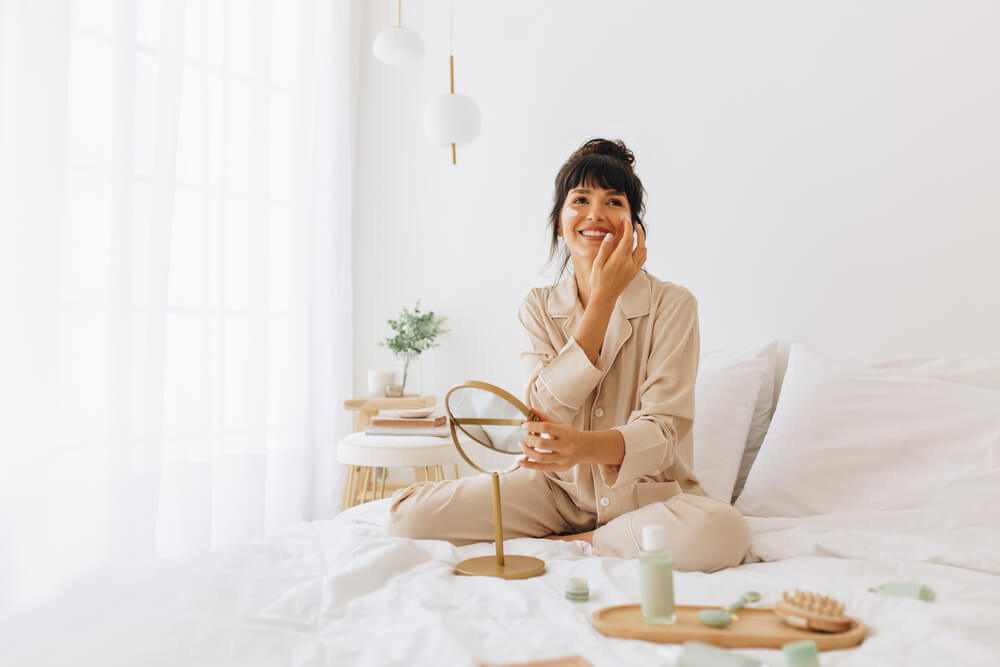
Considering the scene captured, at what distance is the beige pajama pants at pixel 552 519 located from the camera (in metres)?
1.29

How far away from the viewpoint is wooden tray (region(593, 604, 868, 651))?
2.72 feet

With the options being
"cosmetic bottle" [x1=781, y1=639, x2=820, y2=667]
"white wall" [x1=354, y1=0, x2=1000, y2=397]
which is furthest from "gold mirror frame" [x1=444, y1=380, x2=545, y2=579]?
"white wall" [x1=354, y1=0, x2=1000, y2=397]

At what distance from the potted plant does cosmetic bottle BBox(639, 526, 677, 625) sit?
2.21 metres

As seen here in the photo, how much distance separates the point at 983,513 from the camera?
1.45m

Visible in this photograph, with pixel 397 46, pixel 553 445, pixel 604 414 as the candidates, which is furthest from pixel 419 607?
pixel 397 46

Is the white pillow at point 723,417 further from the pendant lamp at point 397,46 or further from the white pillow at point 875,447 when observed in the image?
the pendant lamp at point 397,46

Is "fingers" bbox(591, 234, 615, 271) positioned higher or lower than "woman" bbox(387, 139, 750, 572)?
higher

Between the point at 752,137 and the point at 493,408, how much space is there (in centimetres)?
148

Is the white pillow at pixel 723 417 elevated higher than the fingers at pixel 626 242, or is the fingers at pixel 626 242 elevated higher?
the fingers at pixel 626 242

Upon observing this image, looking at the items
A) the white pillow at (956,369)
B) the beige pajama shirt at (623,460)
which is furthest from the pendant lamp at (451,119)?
the white pillow at (956,369)

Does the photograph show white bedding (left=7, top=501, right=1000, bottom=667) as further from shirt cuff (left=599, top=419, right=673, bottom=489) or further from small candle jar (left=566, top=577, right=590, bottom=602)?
shirt cuff (left=599, top=419, right=673, bottom=489)

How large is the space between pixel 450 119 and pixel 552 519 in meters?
1.53

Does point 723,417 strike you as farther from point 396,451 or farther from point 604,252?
point 396,451

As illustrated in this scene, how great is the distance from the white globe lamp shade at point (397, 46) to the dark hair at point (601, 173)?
3.47 ft
